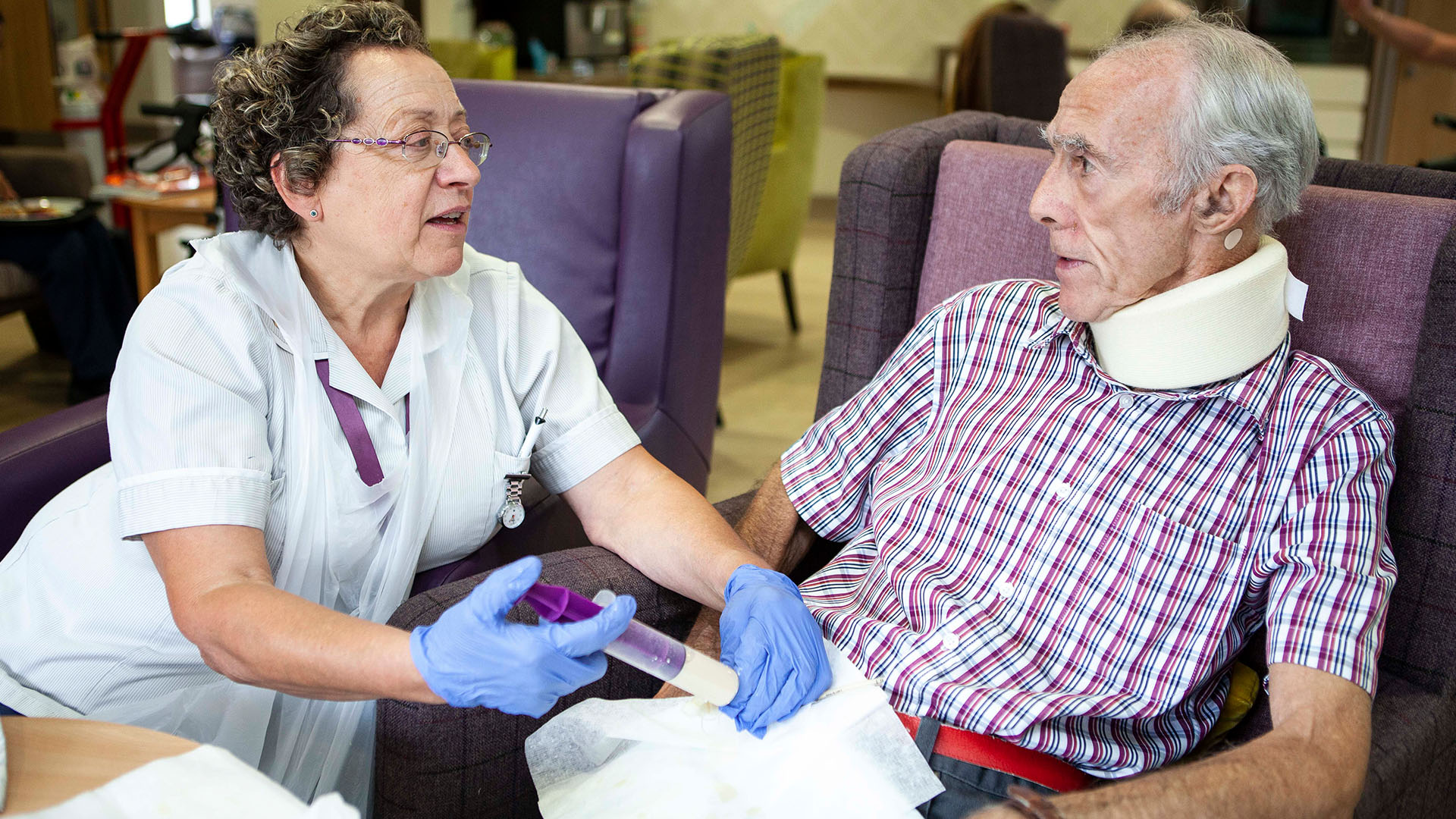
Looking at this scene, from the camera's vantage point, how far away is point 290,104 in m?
1.18

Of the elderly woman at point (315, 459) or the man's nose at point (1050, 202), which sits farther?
the man's nose at point (1050, 202)

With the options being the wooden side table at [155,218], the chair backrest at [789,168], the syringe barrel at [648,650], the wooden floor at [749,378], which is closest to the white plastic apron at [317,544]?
the syringe barrel at [648,650]

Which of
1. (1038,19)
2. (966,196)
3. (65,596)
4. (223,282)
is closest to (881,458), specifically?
(966,196)

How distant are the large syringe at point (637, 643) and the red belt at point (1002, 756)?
0.26 metres

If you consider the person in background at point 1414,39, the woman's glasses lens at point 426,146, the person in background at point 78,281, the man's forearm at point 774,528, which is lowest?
the person in background at point 78,281

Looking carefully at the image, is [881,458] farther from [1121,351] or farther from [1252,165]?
[1252,165]

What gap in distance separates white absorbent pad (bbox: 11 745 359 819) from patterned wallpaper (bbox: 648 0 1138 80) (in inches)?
231

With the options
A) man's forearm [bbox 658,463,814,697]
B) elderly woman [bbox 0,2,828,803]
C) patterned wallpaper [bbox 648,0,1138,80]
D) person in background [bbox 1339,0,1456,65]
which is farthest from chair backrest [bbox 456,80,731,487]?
patterned wallpaper [bbox 648,0,1138,80]

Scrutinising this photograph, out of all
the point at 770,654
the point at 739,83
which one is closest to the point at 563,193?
the point at 770,654

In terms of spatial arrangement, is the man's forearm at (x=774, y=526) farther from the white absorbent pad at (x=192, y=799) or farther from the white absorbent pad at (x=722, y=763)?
the white absorbent pad at (x=192, y=799)

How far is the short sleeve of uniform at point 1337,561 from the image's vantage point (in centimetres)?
102

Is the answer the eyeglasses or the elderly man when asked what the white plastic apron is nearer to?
the eyeglasses

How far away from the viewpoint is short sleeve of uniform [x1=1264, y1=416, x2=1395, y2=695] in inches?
40.2

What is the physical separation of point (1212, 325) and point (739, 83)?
2.34m
